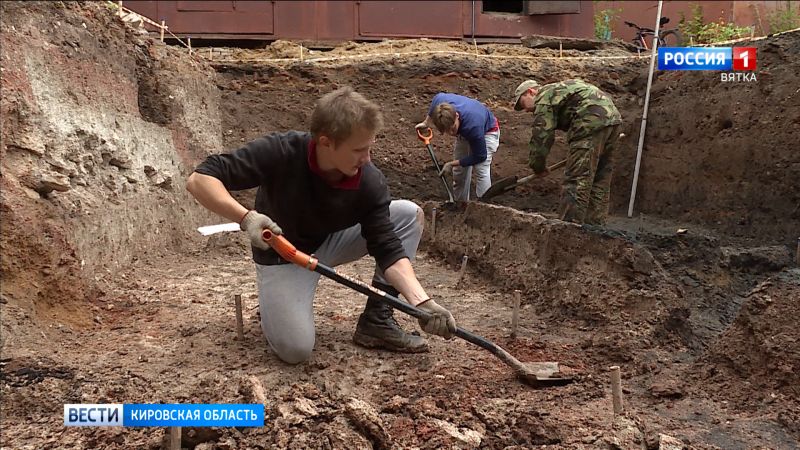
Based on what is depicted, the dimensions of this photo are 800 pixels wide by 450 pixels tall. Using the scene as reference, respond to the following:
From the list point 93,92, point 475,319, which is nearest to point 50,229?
point 93,92

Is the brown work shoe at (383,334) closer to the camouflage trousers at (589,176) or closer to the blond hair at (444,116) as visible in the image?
the camouflage trousers at (589,176)

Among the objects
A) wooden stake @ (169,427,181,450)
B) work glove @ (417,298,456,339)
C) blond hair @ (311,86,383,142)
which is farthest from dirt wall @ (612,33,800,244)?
wooden stake @ (169,427,181,450)

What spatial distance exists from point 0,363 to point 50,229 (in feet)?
2.99

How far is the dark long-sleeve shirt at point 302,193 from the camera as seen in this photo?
2387 mm

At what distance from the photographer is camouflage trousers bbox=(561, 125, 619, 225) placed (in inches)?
193

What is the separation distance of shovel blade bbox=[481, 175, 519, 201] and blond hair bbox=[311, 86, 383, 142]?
3.84 m

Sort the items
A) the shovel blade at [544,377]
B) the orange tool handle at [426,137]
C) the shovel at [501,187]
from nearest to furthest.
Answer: the shovel blade at [544,377] → the shovel at [501,187] → the orange tool handle at [426,137]

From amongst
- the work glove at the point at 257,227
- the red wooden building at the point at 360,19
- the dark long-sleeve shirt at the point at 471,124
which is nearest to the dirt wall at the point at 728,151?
the dark long-sleeve shirt at the point at 471,124

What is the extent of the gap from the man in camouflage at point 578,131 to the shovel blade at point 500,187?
29.9 inches

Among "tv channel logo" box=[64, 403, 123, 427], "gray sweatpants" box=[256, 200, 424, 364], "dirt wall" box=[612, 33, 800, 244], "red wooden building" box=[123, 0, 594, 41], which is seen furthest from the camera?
"red wooden building" box=[123, 0, 594, 41]

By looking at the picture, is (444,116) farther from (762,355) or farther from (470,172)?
(762,355)

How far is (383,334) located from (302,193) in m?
0.81

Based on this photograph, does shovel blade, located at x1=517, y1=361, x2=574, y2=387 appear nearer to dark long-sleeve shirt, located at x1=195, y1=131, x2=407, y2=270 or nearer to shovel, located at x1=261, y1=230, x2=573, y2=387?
shovel, located at x1=261, y1=230, x2=573, y2=387

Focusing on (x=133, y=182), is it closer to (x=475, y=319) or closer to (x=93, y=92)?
(x=93, y=92)
